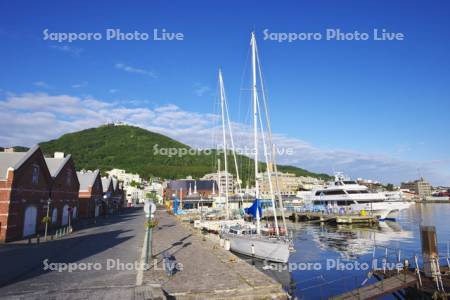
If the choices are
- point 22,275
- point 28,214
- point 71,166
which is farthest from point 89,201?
point 22,275

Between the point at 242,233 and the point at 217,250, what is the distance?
7.30m

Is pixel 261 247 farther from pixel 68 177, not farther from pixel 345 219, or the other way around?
pixel 345 219

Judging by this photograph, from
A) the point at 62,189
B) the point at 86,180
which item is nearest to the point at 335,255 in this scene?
the point at 62,189

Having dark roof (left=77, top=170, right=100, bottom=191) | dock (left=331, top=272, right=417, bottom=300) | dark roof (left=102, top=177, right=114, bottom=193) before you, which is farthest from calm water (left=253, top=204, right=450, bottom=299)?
dark roof (left=102, top=177, right=114, bottom=193)

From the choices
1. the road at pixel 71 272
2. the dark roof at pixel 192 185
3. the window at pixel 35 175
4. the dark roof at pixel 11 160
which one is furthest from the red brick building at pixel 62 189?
the dark roof at pixel 192 185

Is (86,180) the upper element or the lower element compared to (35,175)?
upper

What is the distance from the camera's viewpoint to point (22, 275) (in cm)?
1559

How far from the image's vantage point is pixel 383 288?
16.3 m

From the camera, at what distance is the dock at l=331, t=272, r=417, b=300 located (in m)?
15.8

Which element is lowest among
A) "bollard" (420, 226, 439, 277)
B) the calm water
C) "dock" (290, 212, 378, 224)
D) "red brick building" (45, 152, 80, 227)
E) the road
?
the calm water

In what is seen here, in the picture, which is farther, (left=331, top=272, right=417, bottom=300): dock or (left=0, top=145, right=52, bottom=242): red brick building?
(left=0, top=145, right=52, bottom=242): red brick building

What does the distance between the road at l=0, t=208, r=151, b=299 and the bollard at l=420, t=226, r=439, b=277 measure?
15146 mm

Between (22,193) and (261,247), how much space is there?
2363 centimetres

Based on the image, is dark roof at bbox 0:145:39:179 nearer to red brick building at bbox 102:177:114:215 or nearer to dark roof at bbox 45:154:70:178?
dark roof at bbox 45:154:70:178
